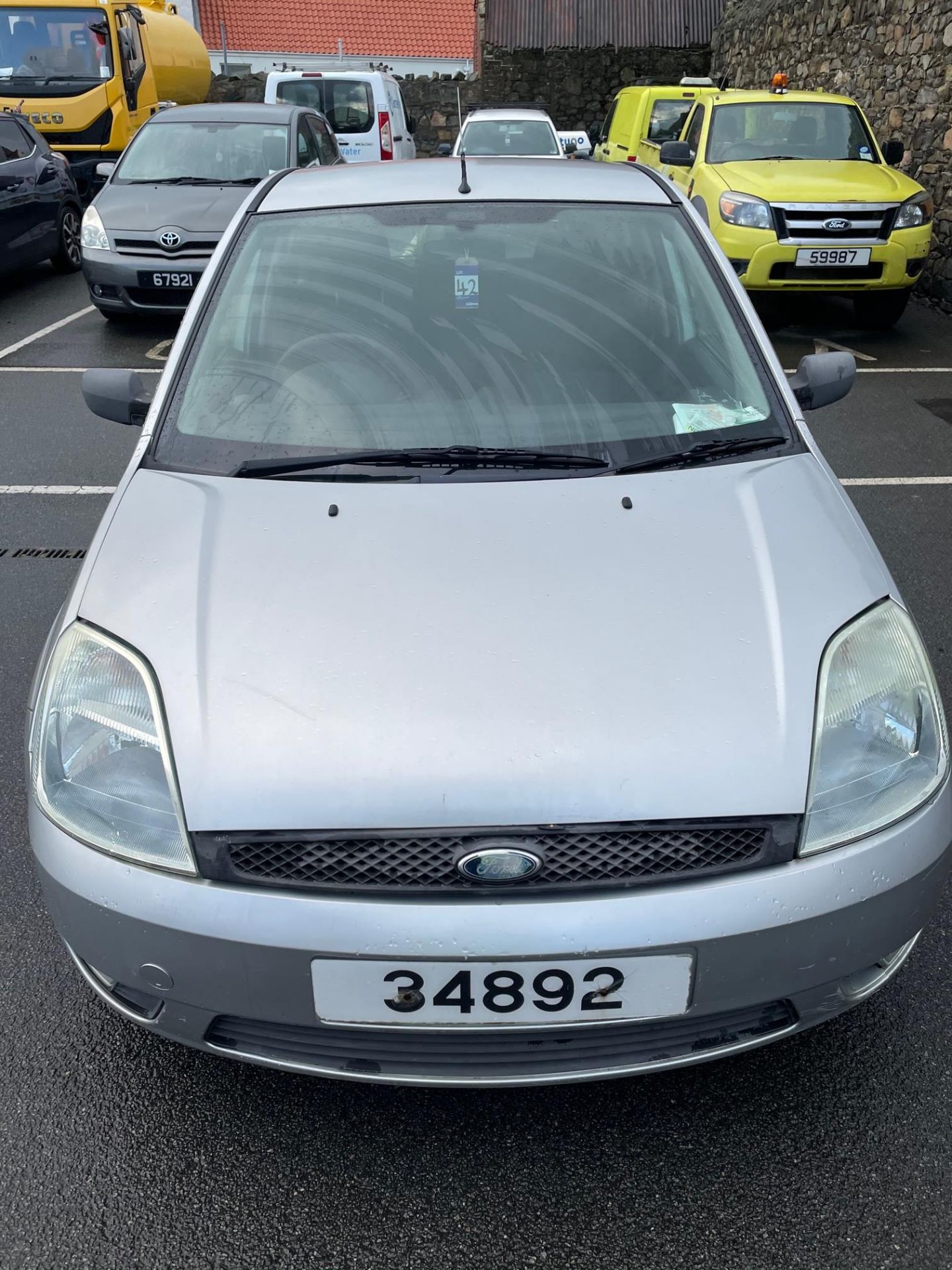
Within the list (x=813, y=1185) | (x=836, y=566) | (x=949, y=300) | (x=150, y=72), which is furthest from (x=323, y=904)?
(x=150, y=72)

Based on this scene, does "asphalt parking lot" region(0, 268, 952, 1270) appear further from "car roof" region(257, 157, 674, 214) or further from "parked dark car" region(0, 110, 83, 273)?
"parked dark car" region(0, 110, 83, 273)

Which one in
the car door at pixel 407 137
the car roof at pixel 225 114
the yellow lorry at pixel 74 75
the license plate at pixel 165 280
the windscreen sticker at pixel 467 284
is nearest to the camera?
the windscreen sticker at pixel 467 284

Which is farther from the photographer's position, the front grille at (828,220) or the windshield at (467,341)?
the front grille at (828,220)

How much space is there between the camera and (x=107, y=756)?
183cm

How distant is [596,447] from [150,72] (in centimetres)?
1512

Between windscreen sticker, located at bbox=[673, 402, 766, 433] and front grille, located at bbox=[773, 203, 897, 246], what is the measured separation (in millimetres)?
6083

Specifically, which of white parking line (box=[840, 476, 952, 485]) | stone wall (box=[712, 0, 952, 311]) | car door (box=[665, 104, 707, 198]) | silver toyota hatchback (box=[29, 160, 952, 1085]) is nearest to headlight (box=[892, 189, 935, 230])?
stone wall (box=[712, 0, 952, 311])

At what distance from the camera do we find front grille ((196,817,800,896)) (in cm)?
164

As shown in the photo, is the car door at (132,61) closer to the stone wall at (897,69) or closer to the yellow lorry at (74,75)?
the yellow lorry at (74,75)

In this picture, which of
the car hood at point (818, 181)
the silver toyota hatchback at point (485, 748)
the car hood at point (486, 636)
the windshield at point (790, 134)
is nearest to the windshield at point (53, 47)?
the windshield at point (790, 134)

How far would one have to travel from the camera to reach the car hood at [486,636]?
168 cm

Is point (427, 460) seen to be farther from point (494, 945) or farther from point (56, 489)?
point (56, 489)

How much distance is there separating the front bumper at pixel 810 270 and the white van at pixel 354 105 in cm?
957

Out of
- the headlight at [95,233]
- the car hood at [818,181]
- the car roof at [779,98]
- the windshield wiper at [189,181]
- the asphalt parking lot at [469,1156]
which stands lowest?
the asphalt parking lot at [469,1156]
